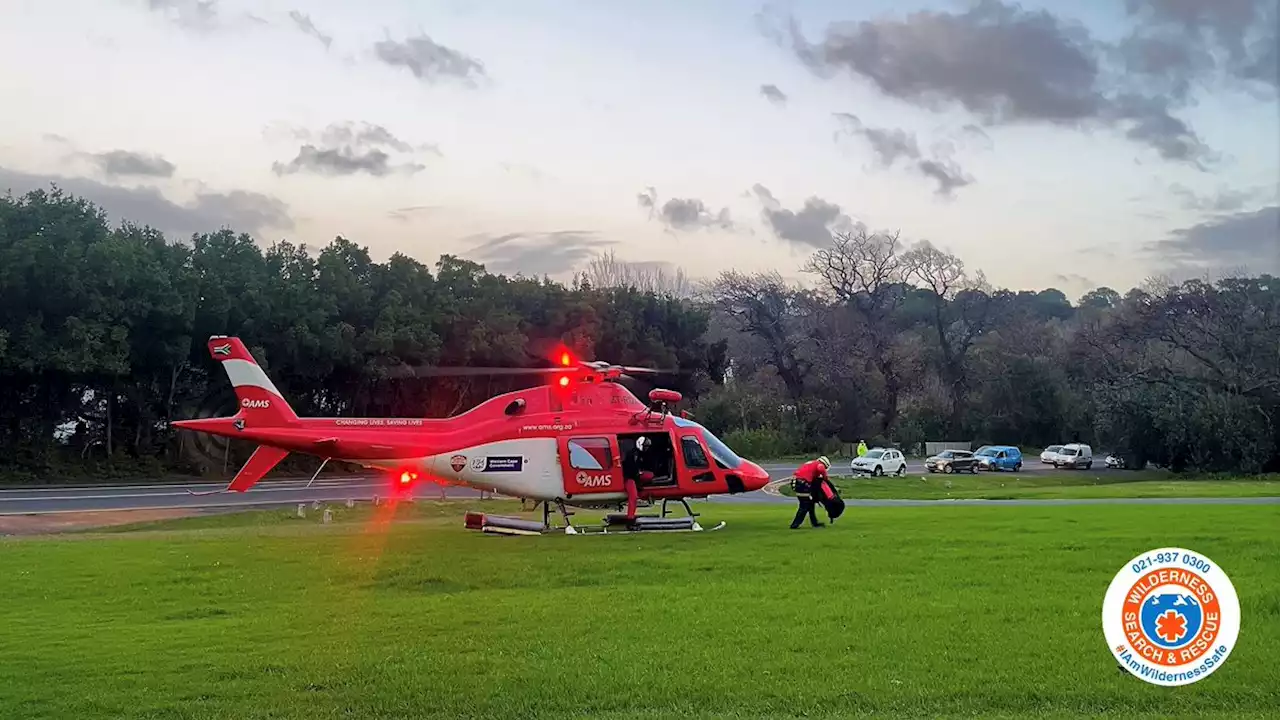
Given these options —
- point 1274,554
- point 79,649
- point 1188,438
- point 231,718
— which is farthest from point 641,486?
point 1188,438

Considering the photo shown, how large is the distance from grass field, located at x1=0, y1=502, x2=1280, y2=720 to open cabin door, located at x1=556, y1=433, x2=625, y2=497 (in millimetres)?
2547

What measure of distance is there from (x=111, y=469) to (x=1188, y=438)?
1966 inches

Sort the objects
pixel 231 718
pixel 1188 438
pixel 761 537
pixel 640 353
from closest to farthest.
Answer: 1. pixel 231 718
2. pixel 761 537
3. pixel 1188 438
4. pixel 640 353

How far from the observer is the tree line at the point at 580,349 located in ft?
134

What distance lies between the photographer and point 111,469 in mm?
43344

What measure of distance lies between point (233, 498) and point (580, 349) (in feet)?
86.9

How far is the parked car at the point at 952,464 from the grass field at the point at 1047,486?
1.07 metres

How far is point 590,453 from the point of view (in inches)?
866

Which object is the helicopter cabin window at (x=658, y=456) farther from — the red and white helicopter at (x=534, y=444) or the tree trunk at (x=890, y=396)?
the tree trunk at (x=890, y=396)

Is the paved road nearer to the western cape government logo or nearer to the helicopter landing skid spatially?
the helicopter landing skid

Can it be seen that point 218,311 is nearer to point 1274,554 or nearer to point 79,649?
point 79,649

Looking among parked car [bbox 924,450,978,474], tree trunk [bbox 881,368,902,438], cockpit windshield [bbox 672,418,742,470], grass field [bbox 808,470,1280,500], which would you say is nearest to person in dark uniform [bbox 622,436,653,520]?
cockpit windshield [bbox 672,418,742,470]

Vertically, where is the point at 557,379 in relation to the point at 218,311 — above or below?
below

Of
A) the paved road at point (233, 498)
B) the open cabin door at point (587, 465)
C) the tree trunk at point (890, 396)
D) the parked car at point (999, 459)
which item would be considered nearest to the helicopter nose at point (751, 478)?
the open cabin door at point (587, 465)
